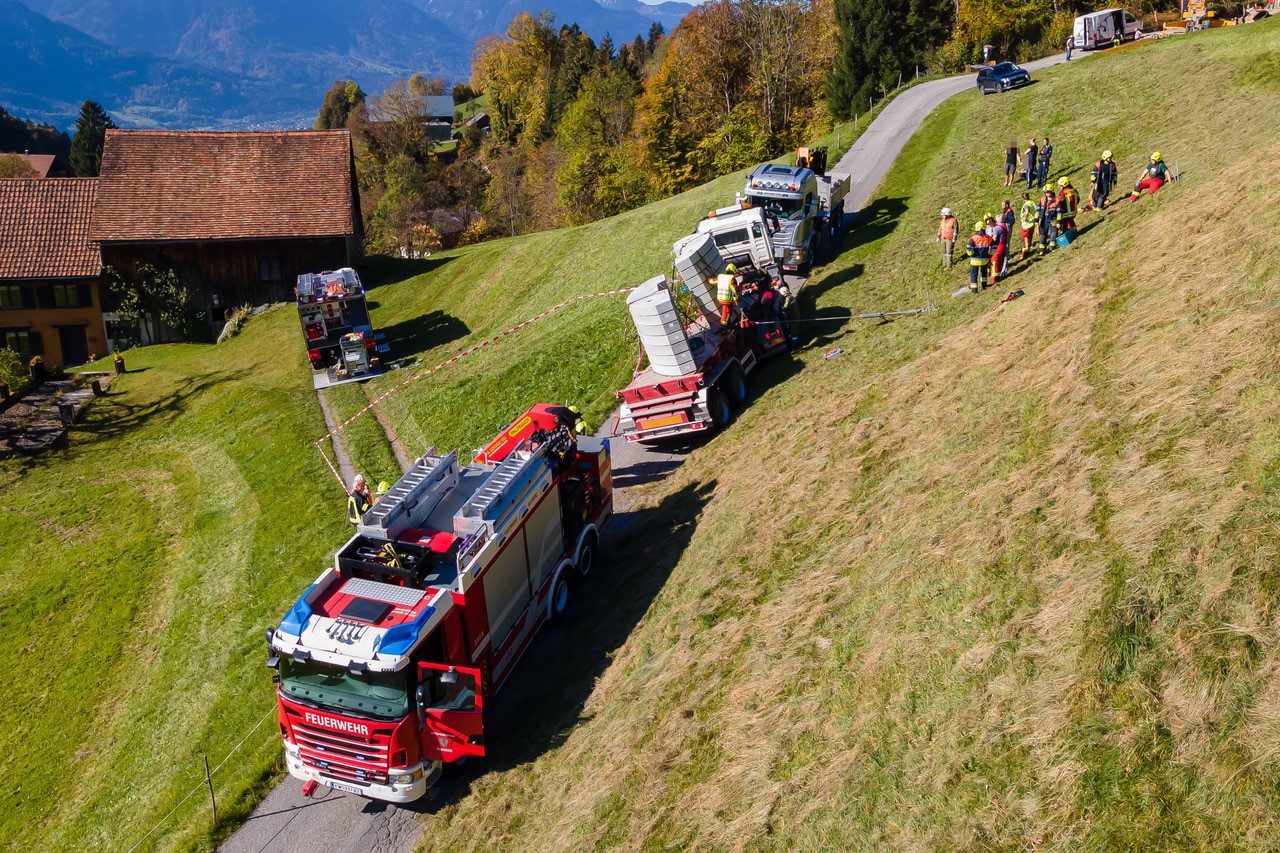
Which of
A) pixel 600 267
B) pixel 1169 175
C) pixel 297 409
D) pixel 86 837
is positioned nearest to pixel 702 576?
pixel 86 837

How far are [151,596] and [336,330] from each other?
14772 mm

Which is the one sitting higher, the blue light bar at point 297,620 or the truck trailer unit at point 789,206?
the truck trailer unit at point 789,206

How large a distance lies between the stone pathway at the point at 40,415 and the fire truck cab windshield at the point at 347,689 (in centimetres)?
2625

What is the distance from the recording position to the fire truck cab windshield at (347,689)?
10992 mm

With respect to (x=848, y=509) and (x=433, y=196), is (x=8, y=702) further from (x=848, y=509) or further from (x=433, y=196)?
(x=433, y=196)

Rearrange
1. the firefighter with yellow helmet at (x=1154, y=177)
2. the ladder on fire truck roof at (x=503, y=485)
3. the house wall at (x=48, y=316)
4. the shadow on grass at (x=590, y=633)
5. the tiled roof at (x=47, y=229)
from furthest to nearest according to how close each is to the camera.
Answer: the house wall at (x=48, y=316) < the tiled roof at (x=47, y=229) < the firefighter with yellow helmet at (x=1154, y=177) < the ladder on fire truck roof at (x=503, y=485) < the shadow on grass at (x=590, y=633)

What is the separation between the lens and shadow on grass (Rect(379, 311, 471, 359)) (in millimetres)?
35969

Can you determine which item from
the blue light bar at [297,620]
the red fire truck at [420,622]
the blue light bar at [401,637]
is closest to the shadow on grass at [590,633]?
the red fire truck at [420,622]

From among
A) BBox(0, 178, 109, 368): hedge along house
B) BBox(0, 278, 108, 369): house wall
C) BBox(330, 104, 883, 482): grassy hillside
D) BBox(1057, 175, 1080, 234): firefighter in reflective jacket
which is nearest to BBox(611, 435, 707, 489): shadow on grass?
BBox(330, 104, 883, 482): grassy hillside

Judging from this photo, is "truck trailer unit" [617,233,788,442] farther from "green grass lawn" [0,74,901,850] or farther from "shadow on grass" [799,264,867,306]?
"green grass lawn" [0,74,901,850]

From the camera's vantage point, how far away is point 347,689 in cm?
1115

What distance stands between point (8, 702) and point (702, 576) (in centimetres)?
1528

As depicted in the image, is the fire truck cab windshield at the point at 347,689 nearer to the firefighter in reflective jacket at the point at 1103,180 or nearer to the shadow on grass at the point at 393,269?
the firefighter in reflective jacket at the point at 1103,180

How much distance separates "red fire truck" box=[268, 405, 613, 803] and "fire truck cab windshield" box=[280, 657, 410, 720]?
2 centimetres
